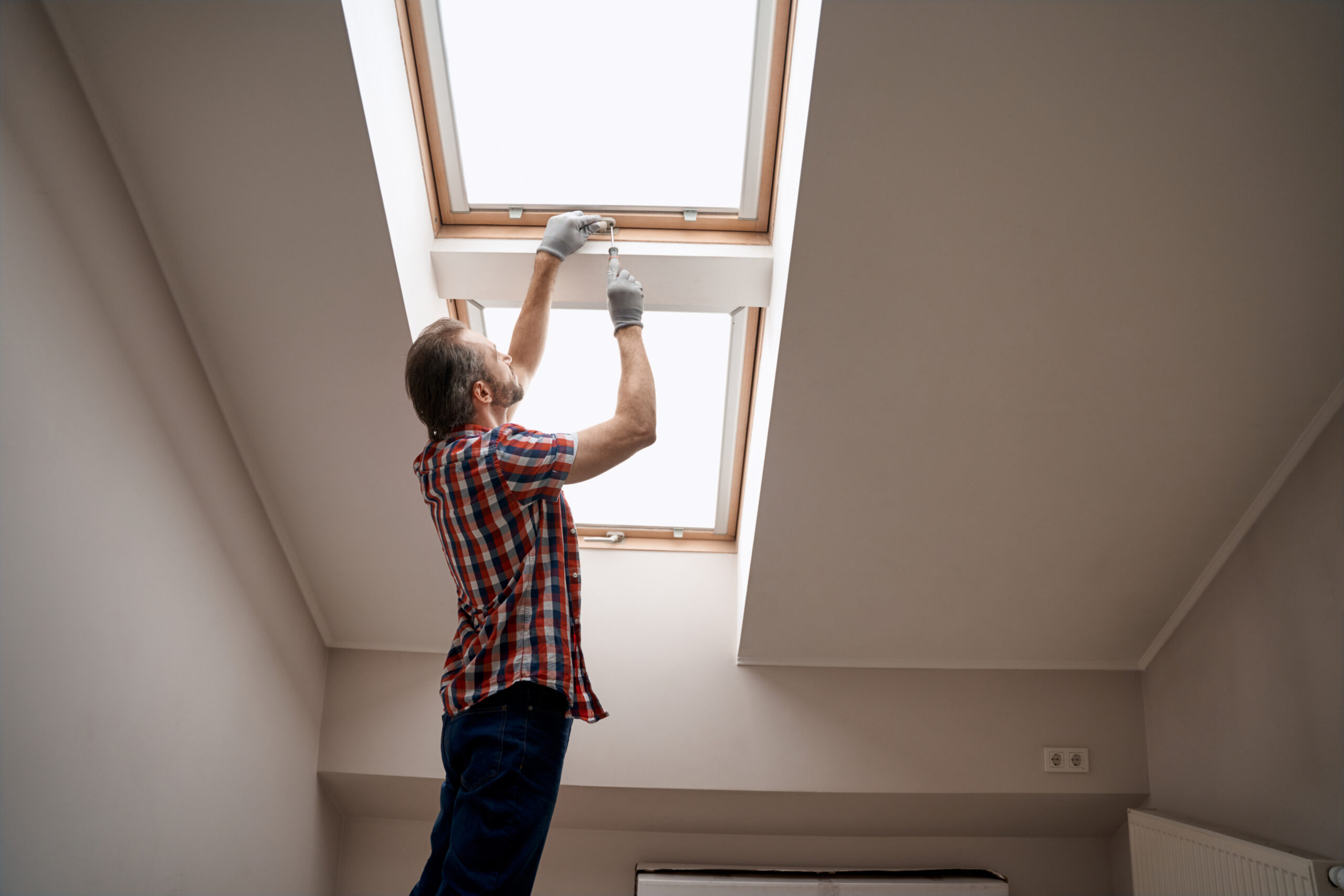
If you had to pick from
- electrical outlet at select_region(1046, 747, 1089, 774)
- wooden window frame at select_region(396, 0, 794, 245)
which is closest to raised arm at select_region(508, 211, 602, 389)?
wooden window frame at select_region(396, 0, 794, 245)

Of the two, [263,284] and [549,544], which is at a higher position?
[263,284]

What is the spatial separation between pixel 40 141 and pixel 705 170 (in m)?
1.32

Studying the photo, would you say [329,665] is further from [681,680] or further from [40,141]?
[40,141]

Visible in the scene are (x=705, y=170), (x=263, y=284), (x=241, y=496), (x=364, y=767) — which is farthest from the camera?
(x=364, y=767)

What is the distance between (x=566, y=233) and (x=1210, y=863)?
2267mm

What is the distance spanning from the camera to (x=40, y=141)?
5.11 ft

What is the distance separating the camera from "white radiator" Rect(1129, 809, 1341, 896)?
201 cm

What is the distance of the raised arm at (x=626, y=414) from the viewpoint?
5.12ft

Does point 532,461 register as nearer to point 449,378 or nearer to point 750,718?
point 449,378

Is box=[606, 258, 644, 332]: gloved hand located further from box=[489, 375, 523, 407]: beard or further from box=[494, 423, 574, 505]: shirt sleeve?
box=[494, 423, 574, 505]: shirt sleeve

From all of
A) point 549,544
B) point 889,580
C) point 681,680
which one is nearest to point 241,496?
point 549,544

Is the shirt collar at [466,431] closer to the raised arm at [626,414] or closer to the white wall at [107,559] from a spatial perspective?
the raised arm at [626,414]

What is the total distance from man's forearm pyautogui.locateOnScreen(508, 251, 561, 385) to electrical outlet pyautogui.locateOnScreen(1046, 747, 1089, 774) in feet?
6.61

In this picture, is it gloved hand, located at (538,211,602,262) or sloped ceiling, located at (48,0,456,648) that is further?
gloved hand, located at (538,211,602,262)
